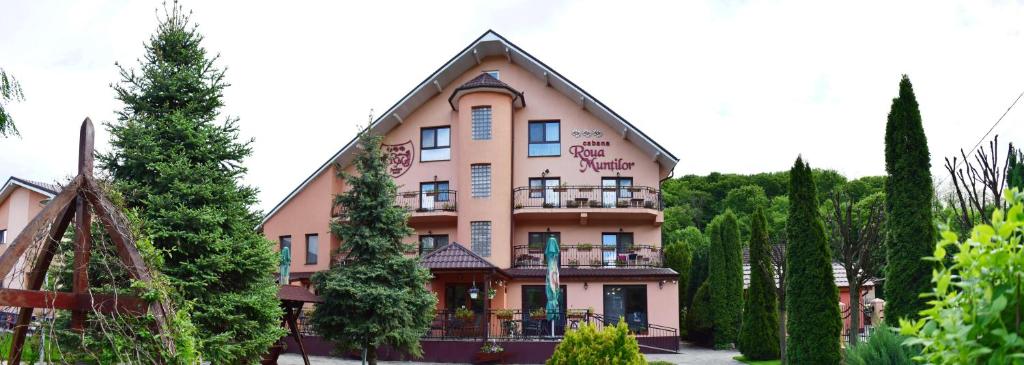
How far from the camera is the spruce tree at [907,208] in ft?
44.8

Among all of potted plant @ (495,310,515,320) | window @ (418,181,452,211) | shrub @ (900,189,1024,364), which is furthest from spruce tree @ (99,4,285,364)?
window @ (418,181,452,211)

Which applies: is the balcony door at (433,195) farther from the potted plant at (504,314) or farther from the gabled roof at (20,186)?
the gabled roof at (20,186)

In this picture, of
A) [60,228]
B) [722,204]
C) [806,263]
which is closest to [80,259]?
[60,228]

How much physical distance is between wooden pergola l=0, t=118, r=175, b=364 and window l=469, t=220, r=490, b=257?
19838mm

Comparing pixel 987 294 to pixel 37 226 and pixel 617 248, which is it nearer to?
pixel 37 226

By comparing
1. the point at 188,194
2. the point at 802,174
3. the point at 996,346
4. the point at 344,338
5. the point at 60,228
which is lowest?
the point at 344,338

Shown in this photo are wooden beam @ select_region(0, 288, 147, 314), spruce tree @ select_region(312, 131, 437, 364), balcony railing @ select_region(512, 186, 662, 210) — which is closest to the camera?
A: wooden beam @ select_region(0, 288, 147, 314)

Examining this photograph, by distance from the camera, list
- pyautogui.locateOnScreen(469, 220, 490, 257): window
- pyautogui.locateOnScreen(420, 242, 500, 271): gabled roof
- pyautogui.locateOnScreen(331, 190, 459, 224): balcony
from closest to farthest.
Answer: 1. pyautogui.locateOnScreen(420, 242, 500, 271): gabled roof
2. pyautogui.locateOnScreen(469, 220, 490, 257): window
3. pyautogui.locateOnScreen(331, 190, 459, 224): balcony

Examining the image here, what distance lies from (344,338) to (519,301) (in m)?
10.2

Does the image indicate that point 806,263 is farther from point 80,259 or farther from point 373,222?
point 80,259

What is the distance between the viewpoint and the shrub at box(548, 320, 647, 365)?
10.3 meters

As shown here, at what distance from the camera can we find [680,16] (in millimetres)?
12500

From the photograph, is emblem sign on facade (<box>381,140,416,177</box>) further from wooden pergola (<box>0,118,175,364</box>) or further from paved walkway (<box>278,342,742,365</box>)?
wooden pergola (<box>0,118,175,364</box>)

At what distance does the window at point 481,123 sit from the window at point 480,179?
107cm
